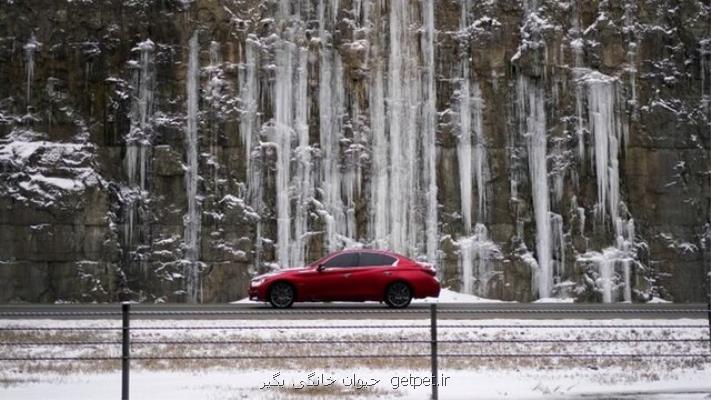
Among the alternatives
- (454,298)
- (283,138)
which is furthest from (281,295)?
(283,138)

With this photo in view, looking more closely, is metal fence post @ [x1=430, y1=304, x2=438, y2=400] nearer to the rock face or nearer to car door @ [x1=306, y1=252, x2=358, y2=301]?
car door @ [x1=306, y1=252, x2=358, y2=301]

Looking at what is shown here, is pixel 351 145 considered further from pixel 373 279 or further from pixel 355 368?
pixel 355 368

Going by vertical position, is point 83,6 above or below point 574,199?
above

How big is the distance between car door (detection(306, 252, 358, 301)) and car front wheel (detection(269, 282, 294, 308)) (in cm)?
41

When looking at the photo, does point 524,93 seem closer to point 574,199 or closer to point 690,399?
point 574,199

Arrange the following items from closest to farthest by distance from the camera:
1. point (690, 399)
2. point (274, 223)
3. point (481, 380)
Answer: point (690, 399), point (481, 380), point (274, 223)

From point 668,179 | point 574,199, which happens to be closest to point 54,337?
point 574,199

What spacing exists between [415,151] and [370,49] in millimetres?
3256

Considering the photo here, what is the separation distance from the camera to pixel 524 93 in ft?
76.3

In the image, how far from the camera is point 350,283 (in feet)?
55.5

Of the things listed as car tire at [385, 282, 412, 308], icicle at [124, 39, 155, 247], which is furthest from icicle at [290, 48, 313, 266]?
car tire at [385, 282, 412, 308]

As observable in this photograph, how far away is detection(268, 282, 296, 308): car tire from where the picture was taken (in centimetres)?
1672

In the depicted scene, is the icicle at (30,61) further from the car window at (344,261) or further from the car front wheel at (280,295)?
the car window at (344,261)

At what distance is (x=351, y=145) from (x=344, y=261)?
6325mm
